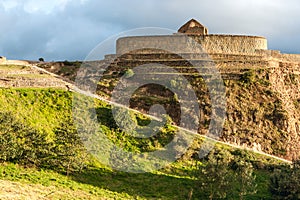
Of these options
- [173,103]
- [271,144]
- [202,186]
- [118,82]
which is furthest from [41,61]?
[202,186]

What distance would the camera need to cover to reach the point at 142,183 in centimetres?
2886

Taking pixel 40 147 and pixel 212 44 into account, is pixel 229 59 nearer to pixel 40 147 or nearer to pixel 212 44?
pixel 212 44

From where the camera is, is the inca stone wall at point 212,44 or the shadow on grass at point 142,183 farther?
the inca stone wall at point 212,44

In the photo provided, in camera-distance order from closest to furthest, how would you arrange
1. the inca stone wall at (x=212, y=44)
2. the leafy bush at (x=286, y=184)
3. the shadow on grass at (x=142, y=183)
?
the shadow on grass at (x=142, y=183), the leafy bush at (x=286, y=184), the inca stone wall at (x=212, y=44)

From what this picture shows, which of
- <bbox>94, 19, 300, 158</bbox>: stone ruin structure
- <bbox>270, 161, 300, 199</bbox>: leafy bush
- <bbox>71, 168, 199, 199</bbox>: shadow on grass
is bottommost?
<bbox>71, 168, 199, 199</bbox>: shadow on grass

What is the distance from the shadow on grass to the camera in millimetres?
27422

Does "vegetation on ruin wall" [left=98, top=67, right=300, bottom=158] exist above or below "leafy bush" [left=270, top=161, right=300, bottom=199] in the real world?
above

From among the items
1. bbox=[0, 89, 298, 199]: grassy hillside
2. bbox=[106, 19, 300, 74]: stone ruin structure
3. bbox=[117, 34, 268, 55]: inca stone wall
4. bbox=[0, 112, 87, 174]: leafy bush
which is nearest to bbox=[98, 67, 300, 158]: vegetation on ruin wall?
bbox=[106, 19, 300, 74]: stone ruin structure

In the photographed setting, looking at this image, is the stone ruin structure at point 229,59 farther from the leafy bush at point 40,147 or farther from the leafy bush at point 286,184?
the leafy bush at point 40,147

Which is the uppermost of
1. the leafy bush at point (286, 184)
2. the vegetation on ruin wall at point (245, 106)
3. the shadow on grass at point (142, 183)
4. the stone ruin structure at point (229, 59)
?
the stone ruin structure at point (229, 59)

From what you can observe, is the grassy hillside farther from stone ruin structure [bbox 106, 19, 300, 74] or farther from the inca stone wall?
the inca stone wall

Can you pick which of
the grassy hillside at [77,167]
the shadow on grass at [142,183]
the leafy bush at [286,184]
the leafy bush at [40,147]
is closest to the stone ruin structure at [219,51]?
the grassy hillside at [77,167]

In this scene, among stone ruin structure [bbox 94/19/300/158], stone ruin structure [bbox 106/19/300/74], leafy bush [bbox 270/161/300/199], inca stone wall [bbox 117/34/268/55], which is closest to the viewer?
leafy bush [bbox 270/161/300/199]

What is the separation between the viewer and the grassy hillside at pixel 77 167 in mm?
25750
